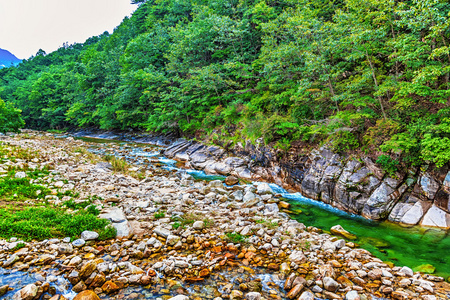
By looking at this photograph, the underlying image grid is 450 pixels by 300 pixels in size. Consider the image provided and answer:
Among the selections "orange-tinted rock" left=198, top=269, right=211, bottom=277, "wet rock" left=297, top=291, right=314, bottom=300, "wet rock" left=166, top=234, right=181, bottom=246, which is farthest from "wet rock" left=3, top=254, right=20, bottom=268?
"wet rock" left=297, top=291, right=314, bottom=300

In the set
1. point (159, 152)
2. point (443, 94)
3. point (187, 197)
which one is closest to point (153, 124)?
point (159, 152)

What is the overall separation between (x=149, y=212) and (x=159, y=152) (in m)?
14.4

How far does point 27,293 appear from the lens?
3.41 meters

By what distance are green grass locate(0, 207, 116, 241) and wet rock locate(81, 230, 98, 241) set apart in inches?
5.9

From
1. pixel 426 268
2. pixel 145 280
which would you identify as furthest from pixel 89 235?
pixel 426 268

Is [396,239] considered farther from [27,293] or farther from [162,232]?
[27,293]

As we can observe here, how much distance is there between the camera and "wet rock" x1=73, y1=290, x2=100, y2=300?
3451 millimetres

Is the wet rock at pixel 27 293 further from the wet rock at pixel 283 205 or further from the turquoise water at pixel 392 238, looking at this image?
the wet rock at pixel 283 205

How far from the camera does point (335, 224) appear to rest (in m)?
7.66

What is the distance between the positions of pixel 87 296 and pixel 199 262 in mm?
2149

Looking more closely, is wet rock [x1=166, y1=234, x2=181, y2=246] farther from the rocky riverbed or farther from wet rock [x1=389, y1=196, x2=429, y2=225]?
wet rock [x1=389, y1=196, x2=429, y2=225]

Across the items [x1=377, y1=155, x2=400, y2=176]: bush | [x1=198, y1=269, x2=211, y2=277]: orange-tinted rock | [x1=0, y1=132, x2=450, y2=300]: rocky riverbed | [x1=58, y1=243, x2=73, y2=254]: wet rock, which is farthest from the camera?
[x1=377, y1=155, x2=400, y2=176]: bush

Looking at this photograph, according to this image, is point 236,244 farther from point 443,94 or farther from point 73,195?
point 443,94

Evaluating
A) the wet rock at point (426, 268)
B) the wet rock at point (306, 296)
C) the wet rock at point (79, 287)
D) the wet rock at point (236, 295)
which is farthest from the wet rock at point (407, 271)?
the wet rock at point (79, 287)
